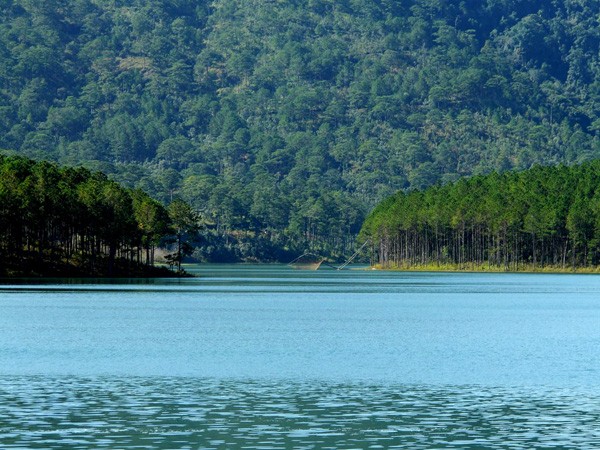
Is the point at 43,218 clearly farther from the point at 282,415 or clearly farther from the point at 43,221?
the point at 282,415

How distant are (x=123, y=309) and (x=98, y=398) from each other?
61.6 meters

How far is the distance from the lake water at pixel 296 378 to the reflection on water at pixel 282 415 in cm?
9

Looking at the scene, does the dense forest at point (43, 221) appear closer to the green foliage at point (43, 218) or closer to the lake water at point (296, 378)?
the green foliage at point (43, 218)

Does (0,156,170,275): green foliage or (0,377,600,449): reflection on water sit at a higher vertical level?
(0,156,170,275): green foliage

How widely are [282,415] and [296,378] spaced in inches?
464

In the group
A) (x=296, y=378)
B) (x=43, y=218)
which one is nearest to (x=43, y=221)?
(x=43, y=218)

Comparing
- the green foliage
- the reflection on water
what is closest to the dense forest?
the green foliage

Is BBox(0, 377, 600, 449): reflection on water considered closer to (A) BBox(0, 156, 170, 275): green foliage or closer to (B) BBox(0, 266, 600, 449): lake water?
(B) BBox(0, 266, 600, 449): lake water

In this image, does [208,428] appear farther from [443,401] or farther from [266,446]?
[443,401]

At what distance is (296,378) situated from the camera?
60969 millimetres

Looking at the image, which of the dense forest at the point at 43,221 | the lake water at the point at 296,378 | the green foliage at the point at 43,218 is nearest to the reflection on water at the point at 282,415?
the lake water at the point at 296,378

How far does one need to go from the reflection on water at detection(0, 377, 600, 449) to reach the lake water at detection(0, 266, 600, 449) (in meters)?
0.09

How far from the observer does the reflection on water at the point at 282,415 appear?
43719 mm

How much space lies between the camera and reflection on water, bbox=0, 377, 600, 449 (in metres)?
43.7
